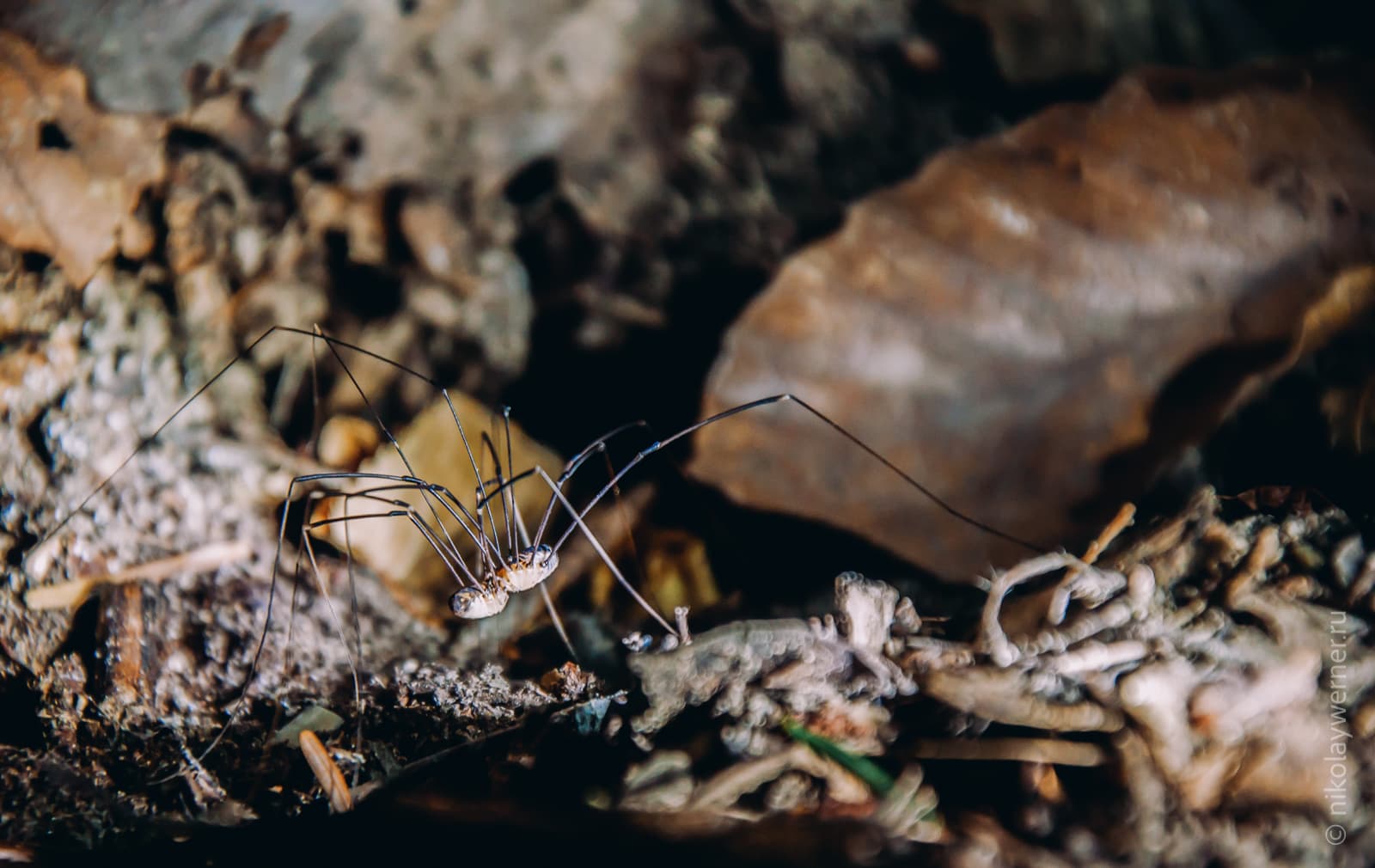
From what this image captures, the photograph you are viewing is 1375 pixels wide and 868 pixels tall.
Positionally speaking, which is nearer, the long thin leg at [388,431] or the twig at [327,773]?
the twig at [327,773]

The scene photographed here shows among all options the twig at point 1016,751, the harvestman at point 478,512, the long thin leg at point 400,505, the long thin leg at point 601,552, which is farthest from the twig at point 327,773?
the twig at point 1016,751

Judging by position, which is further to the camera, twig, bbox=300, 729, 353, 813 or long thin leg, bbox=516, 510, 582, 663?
long thin leg, bbox=516, 510, 582, 663

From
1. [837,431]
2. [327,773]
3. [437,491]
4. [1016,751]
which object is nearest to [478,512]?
[437,491]

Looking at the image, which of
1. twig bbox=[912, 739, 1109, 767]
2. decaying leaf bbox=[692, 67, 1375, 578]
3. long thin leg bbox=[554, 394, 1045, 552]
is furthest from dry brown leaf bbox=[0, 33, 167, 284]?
twig bbox=[912, 739, 1109, 767]

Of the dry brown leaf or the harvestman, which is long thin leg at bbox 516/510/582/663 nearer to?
the harvestman

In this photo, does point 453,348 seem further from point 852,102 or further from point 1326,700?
point 1326,700

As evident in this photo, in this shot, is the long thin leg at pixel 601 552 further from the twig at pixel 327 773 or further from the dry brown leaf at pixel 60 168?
the dry brown leaf at pixel 60 168

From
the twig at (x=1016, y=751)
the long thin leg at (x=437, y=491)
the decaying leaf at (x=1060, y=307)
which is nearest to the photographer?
the twig at (x=1016, y=751)

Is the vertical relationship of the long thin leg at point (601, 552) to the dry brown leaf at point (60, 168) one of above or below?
below
